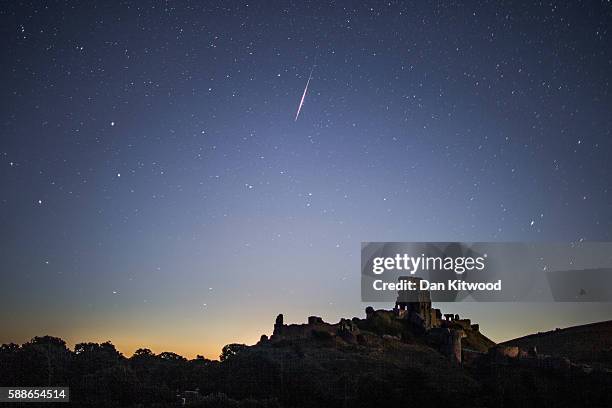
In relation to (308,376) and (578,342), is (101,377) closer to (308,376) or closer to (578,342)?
(308,376)

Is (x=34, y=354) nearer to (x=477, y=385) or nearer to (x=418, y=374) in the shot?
(x=418, y=374)

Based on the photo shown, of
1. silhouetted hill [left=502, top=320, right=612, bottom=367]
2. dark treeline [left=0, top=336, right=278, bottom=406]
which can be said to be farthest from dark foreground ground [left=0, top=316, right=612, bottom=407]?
silhouetted hill [left=502, top=320, right=612, bottom=367]

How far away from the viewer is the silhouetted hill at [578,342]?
141 metres

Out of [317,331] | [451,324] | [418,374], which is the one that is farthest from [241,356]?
[451,324]

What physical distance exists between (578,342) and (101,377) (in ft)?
461

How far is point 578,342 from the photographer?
6211 inches

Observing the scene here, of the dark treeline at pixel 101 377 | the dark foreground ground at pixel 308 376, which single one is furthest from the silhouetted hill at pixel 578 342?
the dark treeline at pixel 101 377

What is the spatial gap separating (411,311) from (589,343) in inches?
2229

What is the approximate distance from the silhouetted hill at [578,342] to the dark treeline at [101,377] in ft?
315

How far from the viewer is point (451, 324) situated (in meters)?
142

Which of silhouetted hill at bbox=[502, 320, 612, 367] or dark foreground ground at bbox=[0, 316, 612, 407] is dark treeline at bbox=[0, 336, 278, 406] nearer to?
dark foreground ground at bbox=[0, 316, 612, 407]

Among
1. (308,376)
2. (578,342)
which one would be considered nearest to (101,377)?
(308,376)

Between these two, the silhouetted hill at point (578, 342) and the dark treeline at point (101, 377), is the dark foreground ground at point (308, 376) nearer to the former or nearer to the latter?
the dark treeline at point (101, 377)

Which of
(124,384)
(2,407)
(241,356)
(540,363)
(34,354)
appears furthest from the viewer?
(540,363)
